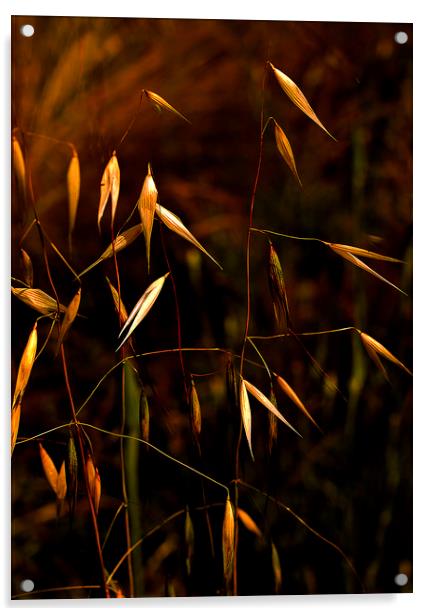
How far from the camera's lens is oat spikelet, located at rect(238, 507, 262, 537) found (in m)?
1.01

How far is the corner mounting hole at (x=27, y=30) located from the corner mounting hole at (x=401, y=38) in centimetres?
47

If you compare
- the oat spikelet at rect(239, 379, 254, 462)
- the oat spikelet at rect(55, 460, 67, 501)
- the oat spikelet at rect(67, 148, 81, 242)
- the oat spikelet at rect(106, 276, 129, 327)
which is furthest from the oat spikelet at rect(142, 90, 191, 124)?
the oat spikelet at rect(55, 460, 67, 501)

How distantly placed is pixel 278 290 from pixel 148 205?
200mm

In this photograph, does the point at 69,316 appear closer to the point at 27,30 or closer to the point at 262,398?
the point at 262,398

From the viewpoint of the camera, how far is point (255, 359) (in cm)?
101

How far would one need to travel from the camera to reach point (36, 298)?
3.26 ft

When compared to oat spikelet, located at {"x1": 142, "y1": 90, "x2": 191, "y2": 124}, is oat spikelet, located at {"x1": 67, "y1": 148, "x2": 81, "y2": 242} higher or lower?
lower

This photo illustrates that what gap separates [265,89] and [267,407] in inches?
16.2

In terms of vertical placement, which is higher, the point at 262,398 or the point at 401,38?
the point at 401,38

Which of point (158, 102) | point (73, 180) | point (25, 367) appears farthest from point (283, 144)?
point (25, 367)

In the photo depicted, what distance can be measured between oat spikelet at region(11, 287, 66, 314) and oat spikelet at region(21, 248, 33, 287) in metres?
0.01

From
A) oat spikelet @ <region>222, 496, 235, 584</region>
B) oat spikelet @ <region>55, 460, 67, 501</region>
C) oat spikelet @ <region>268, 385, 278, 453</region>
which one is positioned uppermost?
oat spikelet @ <region>268, 385, 278, 453</region>

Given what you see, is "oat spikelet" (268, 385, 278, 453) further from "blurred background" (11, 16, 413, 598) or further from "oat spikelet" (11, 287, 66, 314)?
"oat spikelet" (11, 287, 66, 314)

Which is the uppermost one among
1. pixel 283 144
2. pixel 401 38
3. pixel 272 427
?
pixel 401 38
